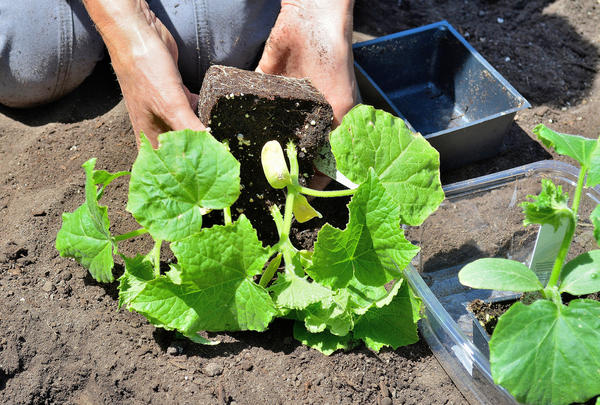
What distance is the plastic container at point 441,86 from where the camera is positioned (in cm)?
190

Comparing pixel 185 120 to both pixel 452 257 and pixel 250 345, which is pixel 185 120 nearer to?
pixel 250 345

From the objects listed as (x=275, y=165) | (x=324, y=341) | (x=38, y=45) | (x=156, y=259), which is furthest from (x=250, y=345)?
(x=38, y=45)

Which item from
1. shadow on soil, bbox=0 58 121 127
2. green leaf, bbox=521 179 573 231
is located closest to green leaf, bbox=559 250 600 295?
green leaf, bbox=521 179 573 231

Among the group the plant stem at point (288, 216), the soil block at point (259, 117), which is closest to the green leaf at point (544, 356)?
the plant stem at point (288, 216)

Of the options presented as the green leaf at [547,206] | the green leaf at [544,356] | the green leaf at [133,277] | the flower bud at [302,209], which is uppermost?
the green leaf at [547,206]

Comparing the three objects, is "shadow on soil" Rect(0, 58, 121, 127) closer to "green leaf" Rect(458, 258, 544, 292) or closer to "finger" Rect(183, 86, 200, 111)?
"finger" Rect(183, 86, 200, 111)

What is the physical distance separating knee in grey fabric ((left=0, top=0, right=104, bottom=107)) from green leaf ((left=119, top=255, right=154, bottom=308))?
925 millimetres

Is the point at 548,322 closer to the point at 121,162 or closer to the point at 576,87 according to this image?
the point at 121,162

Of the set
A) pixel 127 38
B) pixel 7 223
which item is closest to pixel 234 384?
pixel 7 223

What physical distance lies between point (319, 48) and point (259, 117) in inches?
16.6

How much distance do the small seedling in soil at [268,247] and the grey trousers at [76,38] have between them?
0.78m

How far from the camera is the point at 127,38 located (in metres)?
1.47

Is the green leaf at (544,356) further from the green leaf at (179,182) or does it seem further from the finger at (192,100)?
the finger at (192,100)

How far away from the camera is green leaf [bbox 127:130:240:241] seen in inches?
43.4
